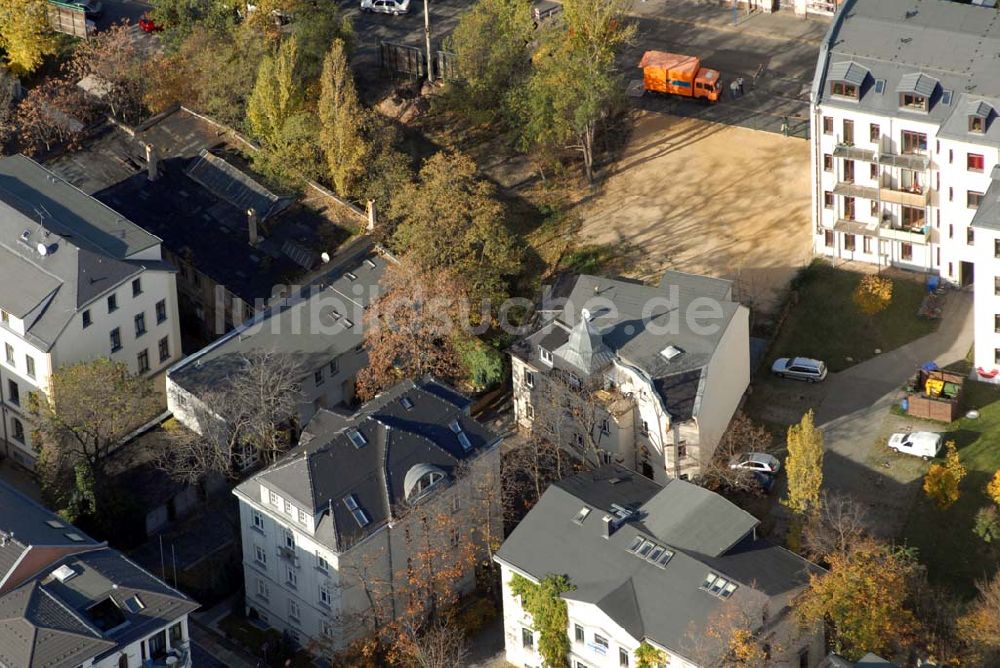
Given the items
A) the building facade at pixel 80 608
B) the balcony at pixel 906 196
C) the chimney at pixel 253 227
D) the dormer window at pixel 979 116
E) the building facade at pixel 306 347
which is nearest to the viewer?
the building facade at pixel 80 608

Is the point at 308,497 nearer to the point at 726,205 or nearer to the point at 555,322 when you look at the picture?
the point at 555,322

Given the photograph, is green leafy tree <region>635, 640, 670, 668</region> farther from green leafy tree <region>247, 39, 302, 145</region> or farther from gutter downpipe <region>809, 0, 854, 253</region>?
green leafy tree <region>247, 39, 302, 145</region>

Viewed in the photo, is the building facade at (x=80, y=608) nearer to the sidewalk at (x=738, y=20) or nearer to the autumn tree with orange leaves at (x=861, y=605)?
the autumn tree with orange leaves at (x=861, y=605)

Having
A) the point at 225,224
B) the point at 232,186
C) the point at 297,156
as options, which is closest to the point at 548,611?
the point at 225,224

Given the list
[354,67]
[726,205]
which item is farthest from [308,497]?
[354,67]

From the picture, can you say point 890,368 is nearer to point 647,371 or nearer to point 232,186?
point 647,371

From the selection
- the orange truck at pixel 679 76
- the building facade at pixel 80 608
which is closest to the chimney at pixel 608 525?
the building facade at pixel 80 608

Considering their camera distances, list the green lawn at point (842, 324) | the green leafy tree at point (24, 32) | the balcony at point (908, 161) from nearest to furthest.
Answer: the balcony at point (908, 161), the green lawn at point (842, 324), the green leafy tree at point (24, 32)
